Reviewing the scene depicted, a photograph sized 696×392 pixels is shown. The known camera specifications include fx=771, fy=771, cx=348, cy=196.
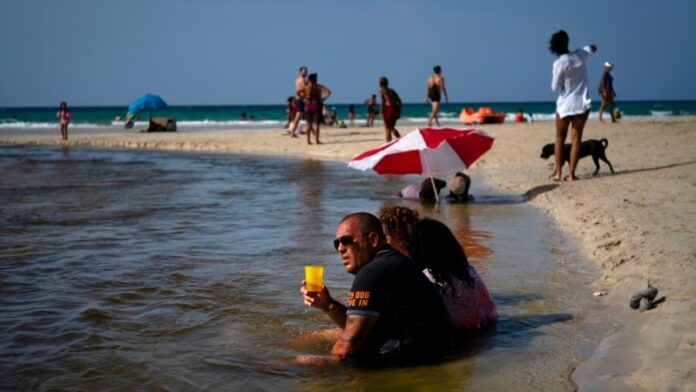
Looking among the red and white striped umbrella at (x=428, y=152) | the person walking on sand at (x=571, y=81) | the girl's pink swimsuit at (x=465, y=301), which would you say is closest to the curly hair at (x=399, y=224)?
the girl's pink swimsuit at (x=465, y=301)

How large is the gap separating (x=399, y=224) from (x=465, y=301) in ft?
2.28

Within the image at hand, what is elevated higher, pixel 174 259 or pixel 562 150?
pixel 562 150

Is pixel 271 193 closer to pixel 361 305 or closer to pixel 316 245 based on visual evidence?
pixel 316 245

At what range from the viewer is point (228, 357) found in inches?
187

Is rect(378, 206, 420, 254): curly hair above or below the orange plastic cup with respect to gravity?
above

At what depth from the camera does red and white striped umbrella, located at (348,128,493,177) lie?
1039cm

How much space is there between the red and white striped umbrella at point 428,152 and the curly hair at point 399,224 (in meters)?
5.20

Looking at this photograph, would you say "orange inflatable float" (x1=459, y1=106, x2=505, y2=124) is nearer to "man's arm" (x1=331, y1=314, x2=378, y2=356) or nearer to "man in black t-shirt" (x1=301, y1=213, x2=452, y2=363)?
"man in black t-shirt" (x1=301, y1=213, x2=452, y2=363)

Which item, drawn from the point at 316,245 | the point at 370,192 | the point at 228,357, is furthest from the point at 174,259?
A: the point at 370,192

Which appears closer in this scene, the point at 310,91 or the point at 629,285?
the point at 629,285

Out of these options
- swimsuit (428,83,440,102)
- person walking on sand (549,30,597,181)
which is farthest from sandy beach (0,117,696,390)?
swimsuit (428,83,440,102)

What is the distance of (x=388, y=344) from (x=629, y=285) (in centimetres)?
242

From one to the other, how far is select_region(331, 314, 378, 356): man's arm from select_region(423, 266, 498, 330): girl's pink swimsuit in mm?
846

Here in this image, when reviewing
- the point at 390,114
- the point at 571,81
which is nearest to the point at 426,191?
the point at 571,81
